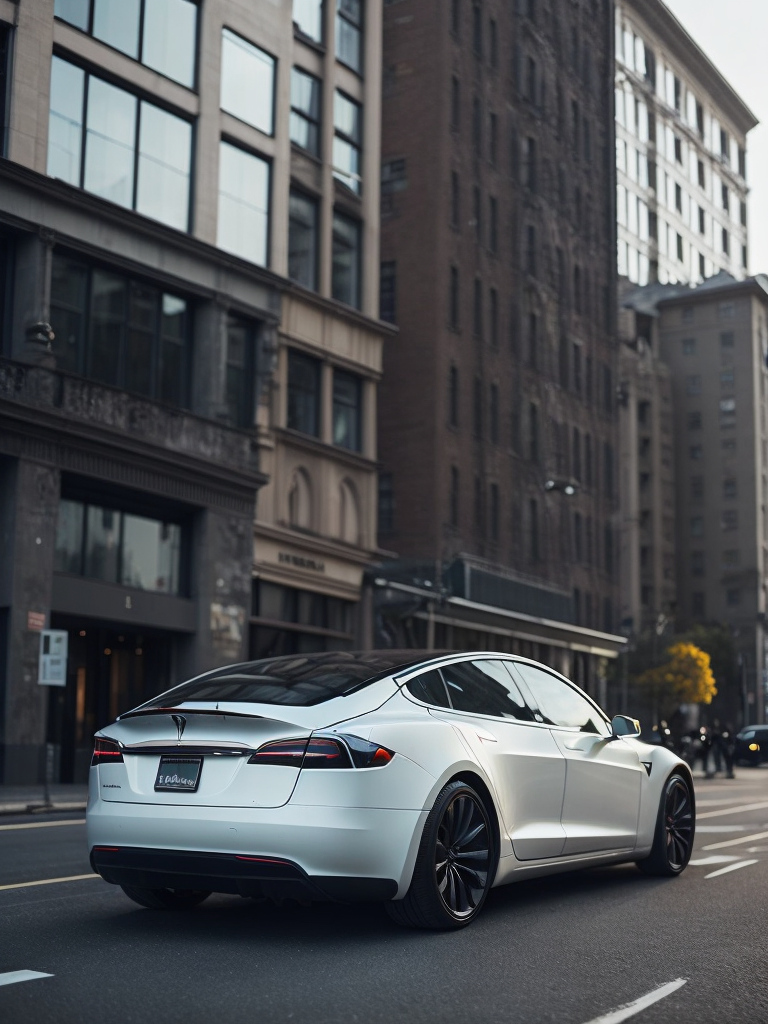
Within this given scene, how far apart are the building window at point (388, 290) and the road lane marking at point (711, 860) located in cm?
3752

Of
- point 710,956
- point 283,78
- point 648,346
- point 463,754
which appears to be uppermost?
point 648,346

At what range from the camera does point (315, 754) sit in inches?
277

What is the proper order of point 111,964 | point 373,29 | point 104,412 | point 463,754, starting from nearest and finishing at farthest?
point 111,964, point 463,754, point 104,412, point 373,29

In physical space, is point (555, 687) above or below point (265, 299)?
below

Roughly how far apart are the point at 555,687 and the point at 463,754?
1.85 metres

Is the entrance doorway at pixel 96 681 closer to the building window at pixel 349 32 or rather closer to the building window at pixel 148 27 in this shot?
the building window at pixel 148 27

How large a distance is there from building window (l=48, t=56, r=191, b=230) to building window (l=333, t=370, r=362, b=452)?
7895 mm

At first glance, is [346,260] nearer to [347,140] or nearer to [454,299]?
[347,140]

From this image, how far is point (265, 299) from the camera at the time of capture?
112ft

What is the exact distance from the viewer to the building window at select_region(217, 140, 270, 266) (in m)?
33.4

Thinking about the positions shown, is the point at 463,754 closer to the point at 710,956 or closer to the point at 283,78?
the point at 710,956

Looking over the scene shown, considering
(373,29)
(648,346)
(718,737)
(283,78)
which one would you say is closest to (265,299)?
(283,78)

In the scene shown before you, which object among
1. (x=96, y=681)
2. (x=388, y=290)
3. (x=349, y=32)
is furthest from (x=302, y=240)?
(x=96, y=681)

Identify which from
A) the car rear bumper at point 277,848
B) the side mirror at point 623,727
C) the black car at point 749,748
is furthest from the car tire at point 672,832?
the black car at point 749,748
